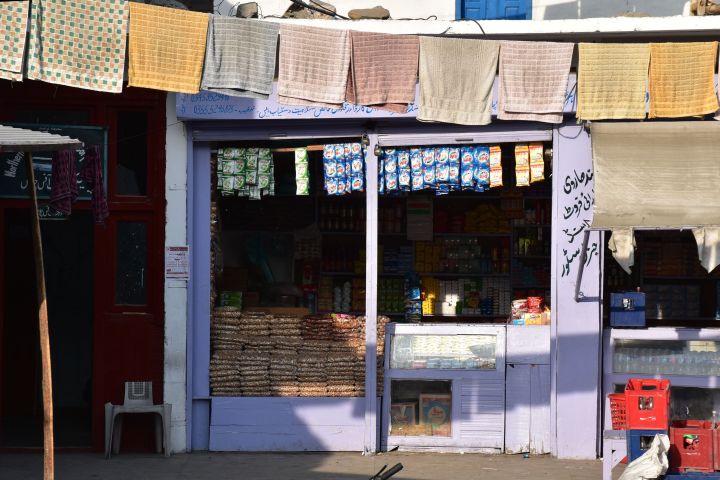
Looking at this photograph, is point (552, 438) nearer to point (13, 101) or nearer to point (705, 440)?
point (705, 440)

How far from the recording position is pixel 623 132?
33.6 feet

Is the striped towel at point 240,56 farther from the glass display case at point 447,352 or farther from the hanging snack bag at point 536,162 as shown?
the glass display case at point 447,352

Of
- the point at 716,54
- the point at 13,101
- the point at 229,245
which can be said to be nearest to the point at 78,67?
the point at 13,101

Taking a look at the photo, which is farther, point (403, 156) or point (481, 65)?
point (403, 156)

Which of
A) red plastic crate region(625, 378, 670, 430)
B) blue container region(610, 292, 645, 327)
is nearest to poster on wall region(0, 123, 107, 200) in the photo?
blue container region(610, 292, 645, 327)

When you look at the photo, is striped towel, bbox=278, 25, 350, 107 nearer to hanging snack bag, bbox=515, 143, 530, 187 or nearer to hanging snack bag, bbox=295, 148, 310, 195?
hanging snack bag, bbox=295, 148, 310, 195

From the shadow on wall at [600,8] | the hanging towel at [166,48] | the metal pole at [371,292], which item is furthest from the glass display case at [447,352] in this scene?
the hanging towel at [166,48]

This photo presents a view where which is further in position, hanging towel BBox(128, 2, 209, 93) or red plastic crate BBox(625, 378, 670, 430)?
hanging towel BBox(128, 2, 209, 93)

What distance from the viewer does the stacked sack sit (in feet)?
37.7

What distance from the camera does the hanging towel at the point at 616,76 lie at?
33.1 feet

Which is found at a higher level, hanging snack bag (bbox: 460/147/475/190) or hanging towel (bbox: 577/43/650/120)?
hanging towel (bbox: 577/43/650/120)

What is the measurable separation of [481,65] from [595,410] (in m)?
3.48

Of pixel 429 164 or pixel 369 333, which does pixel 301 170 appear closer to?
pixel 429 164

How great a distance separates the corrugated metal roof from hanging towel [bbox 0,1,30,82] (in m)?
1.39
